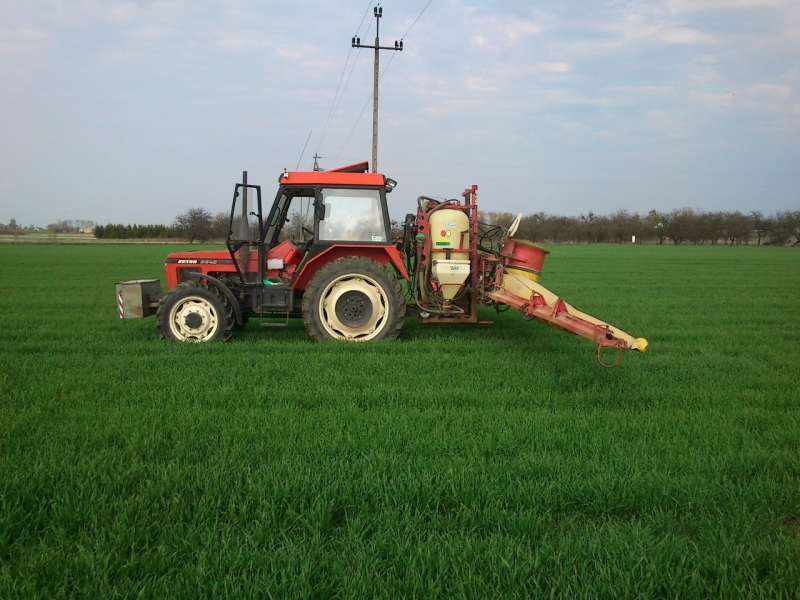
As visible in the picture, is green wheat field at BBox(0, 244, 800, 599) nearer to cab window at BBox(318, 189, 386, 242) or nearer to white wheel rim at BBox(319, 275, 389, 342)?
white wheel rim at BBox(319, 275, 389, 342)

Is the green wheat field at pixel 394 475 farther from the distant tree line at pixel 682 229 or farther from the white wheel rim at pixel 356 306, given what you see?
the distant tree line at pixel 682 229

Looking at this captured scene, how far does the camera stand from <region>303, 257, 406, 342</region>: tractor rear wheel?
24.0 ft

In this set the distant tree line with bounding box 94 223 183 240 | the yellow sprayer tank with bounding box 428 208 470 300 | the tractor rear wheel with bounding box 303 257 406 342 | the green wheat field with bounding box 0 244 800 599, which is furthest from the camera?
the distant tree line with bounding box 94 223 183 240

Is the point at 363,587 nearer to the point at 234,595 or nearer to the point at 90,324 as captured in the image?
the point at 234,595

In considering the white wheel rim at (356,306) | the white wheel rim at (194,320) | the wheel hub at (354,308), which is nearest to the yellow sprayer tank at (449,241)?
the white wheel rim at (356,306)

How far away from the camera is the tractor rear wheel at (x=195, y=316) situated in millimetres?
7309

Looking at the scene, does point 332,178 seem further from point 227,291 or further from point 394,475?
point 394,475

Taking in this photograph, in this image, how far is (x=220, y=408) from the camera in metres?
4.80

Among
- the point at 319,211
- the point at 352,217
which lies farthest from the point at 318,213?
the point at 352,217

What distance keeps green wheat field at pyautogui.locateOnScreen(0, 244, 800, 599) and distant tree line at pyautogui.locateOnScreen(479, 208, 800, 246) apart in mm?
67912

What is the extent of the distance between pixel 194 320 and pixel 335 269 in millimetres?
1933

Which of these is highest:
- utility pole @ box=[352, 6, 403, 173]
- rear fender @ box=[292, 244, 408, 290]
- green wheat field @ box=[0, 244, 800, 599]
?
utility pole @ box=[352, 6, 403, 173]

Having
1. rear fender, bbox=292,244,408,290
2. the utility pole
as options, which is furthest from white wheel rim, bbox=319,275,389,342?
the utility pole

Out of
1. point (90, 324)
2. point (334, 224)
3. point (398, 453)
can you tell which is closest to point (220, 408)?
point (398, 453)
